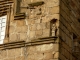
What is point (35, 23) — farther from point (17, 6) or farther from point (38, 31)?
point (17, 6)

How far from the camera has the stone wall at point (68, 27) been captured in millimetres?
11500

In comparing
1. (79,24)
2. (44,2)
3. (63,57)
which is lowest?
(63,57)

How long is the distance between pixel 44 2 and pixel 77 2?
2186mm

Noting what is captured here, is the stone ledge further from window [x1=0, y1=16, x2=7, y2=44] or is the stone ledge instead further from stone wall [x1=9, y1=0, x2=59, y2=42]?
window [x1=0, y1=16, x2=7, y2=44]

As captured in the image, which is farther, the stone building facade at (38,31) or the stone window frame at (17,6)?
the stone window frame at (17,6)

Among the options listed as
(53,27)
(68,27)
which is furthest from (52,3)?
(68,27)

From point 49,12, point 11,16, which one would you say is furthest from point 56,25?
point 11,16

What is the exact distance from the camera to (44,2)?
38.8 ft

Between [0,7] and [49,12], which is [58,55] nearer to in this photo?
[49,12]

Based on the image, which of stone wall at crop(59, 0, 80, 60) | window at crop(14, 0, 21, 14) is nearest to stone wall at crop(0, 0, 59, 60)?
window at crop(14, 0, 21, 14)

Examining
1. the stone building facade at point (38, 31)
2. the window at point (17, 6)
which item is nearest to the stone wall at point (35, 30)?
the stone building facade at point (38, 31)

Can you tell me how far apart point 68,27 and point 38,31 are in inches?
48.0

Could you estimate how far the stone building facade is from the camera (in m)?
11.2

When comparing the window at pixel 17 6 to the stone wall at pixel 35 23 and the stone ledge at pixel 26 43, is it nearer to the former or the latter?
the stone wall at pixel 35 23
